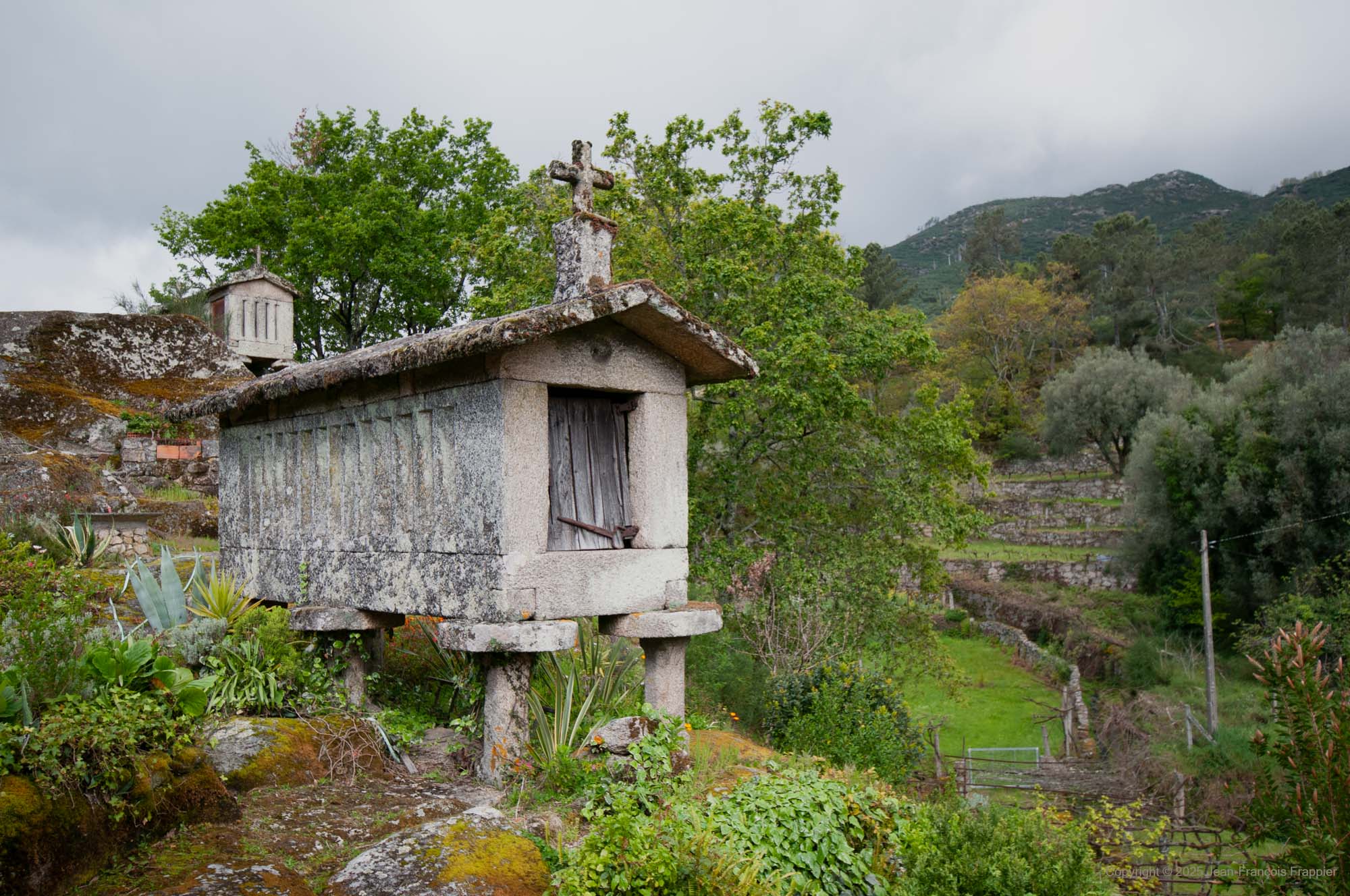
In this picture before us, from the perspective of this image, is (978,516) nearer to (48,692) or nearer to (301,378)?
(301,378)

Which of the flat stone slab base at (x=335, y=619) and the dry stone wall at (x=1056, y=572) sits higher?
the flat stone slab base at (x=335, y=619)

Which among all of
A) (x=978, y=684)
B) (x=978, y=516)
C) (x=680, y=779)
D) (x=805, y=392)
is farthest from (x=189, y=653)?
(x=978, y=684)

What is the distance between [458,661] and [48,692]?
344 cm

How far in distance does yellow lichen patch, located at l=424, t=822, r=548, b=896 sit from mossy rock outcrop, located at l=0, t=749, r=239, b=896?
1.19 meters

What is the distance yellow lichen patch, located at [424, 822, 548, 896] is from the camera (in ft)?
14.3

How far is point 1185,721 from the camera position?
1975 centimetres

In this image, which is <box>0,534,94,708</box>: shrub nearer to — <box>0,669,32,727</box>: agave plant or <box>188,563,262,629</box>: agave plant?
<box>0,669,32,727</box>: agave plant

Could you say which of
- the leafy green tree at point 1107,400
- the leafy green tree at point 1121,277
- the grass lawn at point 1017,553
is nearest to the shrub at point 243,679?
the grass lawn at point 1017,553

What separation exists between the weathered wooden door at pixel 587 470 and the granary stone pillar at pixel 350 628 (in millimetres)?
1509

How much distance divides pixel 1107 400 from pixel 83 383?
3727cm

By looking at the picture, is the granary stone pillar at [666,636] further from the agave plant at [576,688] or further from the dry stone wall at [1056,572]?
the dry stone wall at [1056,572]

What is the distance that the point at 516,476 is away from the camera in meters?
5.75

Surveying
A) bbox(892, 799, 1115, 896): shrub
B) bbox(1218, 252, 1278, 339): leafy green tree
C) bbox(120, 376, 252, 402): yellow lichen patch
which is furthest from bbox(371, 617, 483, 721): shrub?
bbox(1218, 252, 1278, 339): leafy green tree

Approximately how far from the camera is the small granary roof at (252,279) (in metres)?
17.7
